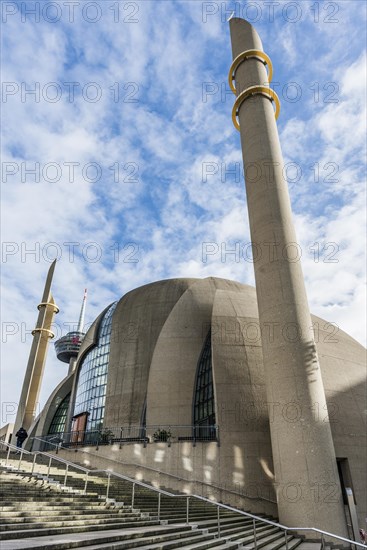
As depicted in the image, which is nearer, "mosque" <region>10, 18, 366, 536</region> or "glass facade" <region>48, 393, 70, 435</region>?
"mosque" <region>10, 18, 366, 536</region>

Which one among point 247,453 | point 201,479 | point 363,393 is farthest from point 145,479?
point 363,393

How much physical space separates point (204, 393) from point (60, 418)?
72.8 ft

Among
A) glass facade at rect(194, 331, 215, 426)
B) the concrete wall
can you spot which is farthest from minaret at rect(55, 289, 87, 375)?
glass facade at rect(194, 331, 215, 426)

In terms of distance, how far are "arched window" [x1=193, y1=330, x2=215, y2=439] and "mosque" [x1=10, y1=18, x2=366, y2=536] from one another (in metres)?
0.10

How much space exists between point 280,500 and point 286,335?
255 inches

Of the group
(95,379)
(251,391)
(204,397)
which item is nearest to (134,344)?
(95,379)

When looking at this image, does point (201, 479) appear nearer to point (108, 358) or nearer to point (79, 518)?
point (79, 518)

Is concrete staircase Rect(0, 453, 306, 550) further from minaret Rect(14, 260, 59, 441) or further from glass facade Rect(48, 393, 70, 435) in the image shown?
minaret Rect(14, 260, 59, 441)

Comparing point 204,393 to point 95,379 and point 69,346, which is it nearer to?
point 95,379

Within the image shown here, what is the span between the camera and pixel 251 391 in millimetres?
19625

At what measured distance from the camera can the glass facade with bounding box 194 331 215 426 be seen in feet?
70.7

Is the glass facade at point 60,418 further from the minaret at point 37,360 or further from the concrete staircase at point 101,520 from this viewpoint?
the concrete staircase at point 101,520

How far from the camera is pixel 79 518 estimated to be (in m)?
8.11

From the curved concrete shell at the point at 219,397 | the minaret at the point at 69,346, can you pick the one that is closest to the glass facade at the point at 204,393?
the curved concrete shell at the point at 219,397
